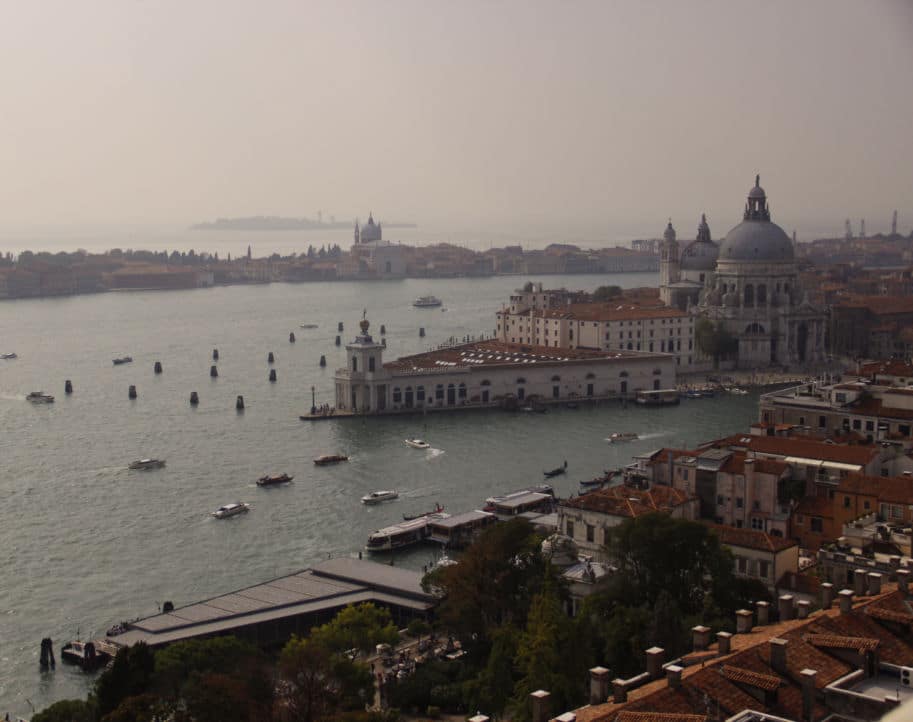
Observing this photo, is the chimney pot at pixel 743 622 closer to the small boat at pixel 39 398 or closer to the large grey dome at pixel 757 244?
the small boat at pixel 39 398

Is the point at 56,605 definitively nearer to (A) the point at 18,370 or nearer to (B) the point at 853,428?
(B) the point at 853,428

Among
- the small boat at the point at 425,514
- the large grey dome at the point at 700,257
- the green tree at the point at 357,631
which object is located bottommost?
the small boat at the point at 425,514

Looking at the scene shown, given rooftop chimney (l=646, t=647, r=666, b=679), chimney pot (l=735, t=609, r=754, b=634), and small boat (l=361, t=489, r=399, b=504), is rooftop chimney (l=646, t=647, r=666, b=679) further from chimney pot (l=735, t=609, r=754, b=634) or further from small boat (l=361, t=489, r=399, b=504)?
small boat (l=361, t=489, r=399, b=504)

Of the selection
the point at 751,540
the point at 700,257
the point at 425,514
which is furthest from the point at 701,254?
the point at 751,540

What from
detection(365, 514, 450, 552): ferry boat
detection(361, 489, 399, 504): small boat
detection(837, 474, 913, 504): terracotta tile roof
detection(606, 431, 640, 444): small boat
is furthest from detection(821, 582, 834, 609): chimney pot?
detection(606, 431, 640, 444): small boat

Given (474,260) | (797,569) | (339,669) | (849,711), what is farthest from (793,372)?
(474,260)

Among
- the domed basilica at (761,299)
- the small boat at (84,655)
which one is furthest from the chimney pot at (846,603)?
the domed basilica at (761,299)

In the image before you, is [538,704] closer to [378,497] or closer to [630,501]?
[630,501]
